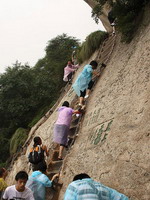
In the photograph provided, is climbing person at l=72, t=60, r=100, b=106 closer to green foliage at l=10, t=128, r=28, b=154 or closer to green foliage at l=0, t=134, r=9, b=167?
green foliage at l=10, t=128, r=28, b=154

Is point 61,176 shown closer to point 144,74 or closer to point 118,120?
point 118,120

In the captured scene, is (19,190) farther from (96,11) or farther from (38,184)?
(96,11)

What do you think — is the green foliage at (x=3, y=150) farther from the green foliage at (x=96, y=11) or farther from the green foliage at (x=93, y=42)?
the green foliage at (x=96, y=11)

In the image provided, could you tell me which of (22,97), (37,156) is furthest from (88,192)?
(22,97)

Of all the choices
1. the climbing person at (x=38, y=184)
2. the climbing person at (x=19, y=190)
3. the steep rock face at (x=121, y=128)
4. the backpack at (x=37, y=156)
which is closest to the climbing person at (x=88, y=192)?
the steep rock face at (x=121, y=128)

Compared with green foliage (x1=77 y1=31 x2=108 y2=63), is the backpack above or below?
below

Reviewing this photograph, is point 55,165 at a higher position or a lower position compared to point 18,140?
lower

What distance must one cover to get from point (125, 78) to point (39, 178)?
328cm

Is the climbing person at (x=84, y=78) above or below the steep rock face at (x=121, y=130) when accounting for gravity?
above

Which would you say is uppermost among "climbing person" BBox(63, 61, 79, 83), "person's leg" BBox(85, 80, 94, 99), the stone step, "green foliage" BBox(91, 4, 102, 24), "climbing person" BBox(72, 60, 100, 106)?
"green foliage" BBox(91, 4, 102, 24)

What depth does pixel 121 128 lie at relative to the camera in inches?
199

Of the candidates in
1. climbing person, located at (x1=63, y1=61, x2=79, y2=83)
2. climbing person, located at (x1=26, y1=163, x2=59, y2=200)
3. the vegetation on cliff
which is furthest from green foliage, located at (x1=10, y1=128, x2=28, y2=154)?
climbing person, located at (x1=26, y1=163, x2=59, y2=200)

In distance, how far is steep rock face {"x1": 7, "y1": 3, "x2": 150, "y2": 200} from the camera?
4.12 meters

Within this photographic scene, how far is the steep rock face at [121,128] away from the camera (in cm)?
412
